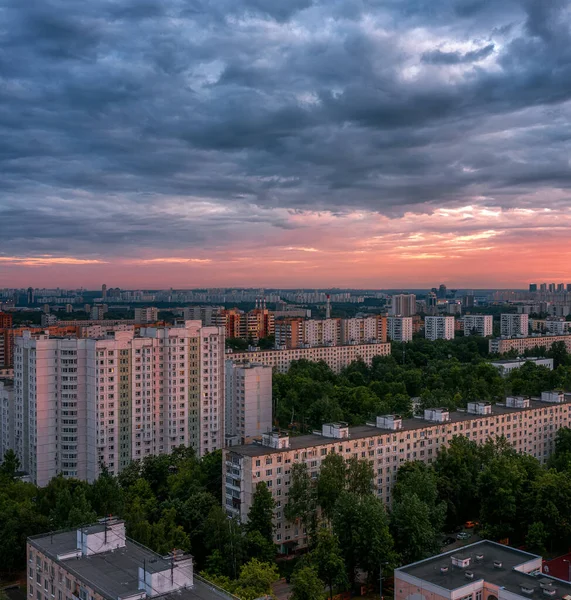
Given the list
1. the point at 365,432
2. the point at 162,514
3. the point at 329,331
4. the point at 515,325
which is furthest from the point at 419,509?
the point at 515,325

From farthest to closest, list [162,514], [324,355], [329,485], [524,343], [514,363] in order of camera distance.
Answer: [524,343]
[324,355]
[514,363]
[162,514]
[329,485]

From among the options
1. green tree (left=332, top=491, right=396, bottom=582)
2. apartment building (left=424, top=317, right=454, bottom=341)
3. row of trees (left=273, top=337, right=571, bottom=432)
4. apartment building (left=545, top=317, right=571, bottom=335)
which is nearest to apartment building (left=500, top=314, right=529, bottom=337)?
apartment building (left=545, top=317, right=571, bottom=335)

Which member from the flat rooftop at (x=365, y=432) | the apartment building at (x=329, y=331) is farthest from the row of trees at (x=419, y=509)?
the apartment building at (x=329, y=331)

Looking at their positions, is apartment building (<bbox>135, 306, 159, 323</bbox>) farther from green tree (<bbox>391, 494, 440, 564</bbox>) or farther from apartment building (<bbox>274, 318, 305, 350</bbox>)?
green tree (<bbox>391, 494, 440, 564</bbox>)

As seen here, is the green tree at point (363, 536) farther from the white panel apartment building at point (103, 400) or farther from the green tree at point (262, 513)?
the white panel apartment building at point (103, 400)

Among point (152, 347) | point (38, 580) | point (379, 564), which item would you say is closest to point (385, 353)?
point (152, 347)

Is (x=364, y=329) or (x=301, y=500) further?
(x=364, y=329)

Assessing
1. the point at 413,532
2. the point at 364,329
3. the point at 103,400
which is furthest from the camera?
the point at 364,329

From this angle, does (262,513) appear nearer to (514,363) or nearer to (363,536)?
(363,536)
